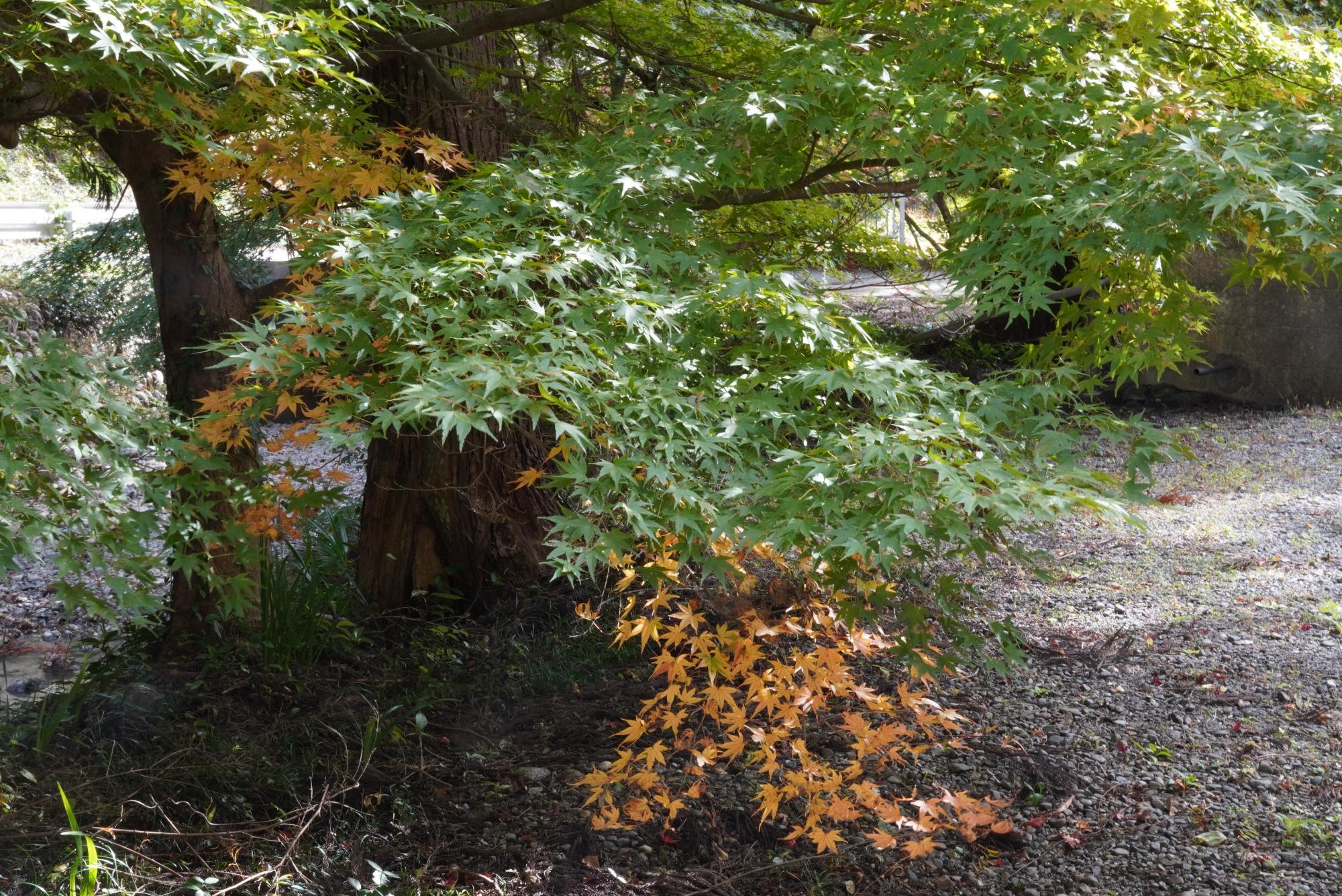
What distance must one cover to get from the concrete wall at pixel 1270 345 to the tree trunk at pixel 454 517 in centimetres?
583

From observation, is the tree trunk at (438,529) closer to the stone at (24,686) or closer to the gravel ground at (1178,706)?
the stone at (24,686)

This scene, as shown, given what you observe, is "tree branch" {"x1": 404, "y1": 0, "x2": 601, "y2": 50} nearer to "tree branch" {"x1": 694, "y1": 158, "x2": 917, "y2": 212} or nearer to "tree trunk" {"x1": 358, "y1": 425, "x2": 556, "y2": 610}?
"tree branch" {"x1": 694, "y1": 158, "x2": 917, "y2": 212}

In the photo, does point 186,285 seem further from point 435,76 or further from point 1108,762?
point 1108,762

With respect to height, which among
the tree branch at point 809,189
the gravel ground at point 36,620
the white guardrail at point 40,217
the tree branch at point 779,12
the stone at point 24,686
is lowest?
the gravel ground at point 36,620

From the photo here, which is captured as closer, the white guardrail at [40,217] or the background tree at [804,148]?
the background tree at [804,148]

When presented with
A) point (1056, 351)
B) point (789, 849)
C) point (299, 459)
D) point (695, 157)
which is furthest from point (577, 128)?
point (299, 459)

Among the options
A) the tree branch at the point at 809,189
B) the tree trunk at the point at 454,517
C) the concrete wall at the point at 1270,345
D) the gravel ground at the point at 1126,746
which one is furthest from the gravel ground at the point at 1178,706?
the concrete wall at the point at 1270,345

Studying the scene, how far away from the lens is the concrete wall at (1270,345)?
7992mm

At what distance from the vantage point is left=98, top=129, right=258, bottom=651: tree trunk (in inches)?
156

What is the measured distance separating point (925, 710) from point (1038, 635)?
1011 mm

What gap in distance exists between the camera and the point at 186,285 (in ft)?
13.4

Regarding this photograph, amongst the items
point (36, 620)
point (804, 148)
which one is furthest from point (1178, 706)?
point (36, 620)

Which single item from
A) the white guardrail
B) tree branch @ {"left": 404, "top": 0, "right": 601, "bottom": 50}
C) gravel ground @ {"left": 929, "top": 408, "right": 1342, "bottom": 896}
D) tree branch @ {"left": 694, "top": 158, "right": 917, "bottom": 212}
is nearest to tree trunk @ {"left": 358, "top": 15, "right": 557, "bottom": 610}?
tree branch @ {"left": 404, "top": 0, "right": 601, "bottom": 50}

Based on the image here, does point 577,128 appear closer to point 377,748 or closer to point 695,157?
point 695,157
